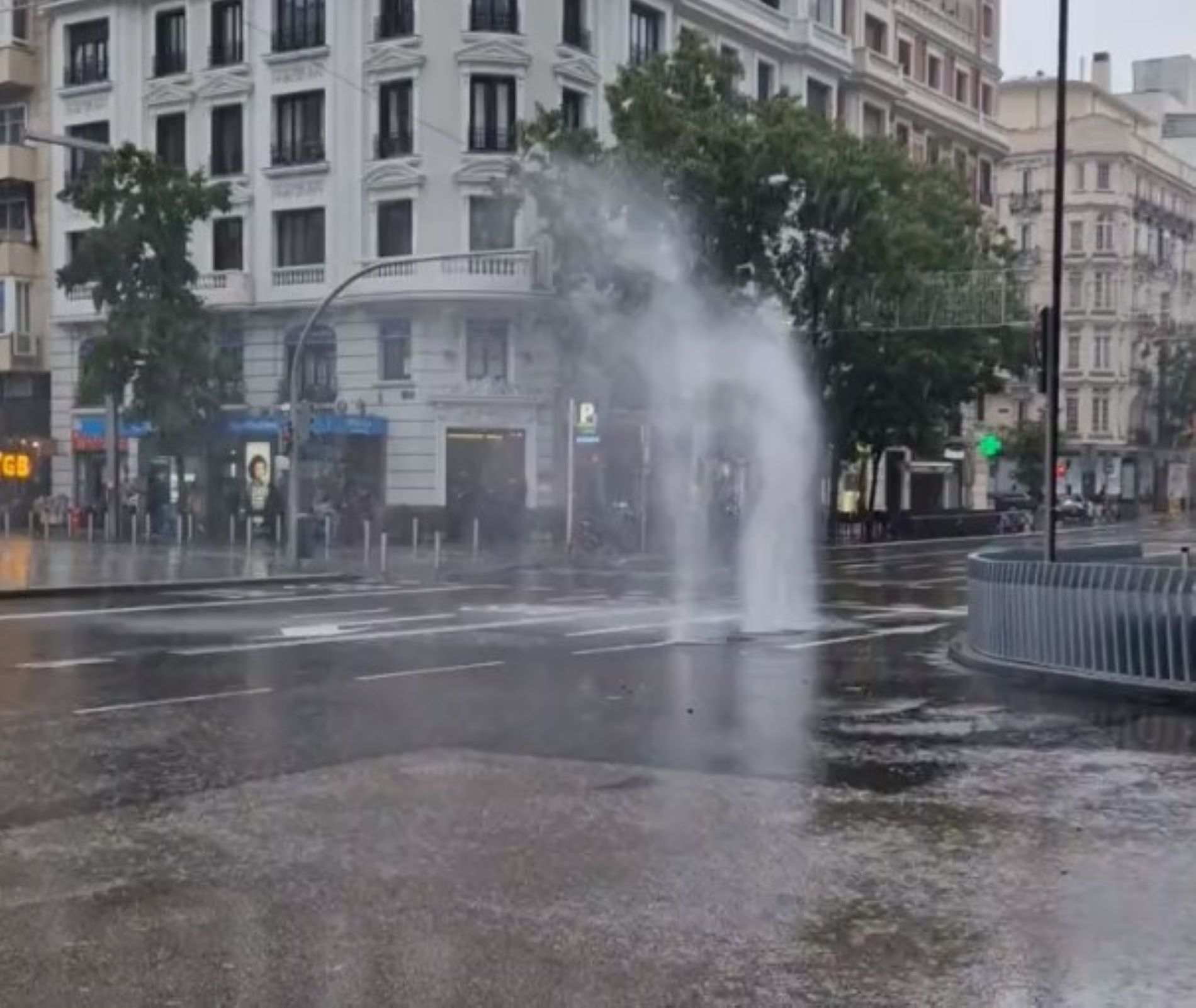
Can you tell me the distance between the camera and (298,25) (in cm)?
4203

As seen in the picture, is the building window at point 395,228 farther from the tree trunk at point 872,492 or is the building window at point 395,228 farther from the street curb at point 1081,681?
the street curb at point 1081,681

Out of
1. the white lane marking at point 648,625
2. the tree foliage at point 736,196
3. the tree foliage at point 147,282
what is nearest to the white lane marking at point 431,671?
the white lane marking at point 648,625

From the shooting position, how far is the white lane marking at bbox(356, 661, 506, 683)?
1448 cm

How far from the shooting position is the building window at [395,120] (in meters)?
40.3

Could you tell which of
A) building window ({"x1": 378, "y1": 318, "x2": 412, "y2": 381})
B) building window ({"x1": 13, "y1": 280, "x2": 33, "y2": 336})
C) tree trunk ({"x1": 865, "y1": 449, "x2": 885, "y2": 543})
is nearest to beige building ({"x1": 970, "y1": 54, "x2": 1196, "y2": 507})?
tree trunk ({"x1": 865, "y1": 449, "x2": 885, "y2": 543})

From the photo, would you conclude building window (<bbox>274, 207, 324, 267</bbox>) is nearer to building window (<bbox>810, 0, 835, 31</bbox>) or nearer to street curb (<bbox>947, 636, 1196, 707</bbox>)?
building window (<bbox>810, 0, 835, 31</bbox>)

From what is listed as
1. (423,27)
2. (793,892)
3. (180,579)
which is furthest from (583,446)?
(793,892)

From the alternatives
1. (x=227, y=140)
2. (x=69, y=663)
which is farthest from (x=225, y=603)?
(x=227, y=140)

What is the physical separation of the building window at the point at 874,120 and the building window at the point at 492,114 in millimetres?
17775

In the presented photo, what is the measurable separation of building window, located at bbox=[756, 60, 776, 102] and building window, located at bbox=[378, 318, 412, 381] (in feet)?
47.2

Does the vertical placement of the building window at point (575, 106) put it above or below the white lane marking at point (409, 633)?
above

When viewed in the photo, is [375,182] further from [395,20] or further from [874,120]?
[874,120]

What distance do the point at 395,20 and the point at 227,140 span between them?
21.1ft

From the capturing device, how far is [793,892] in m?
6.96
